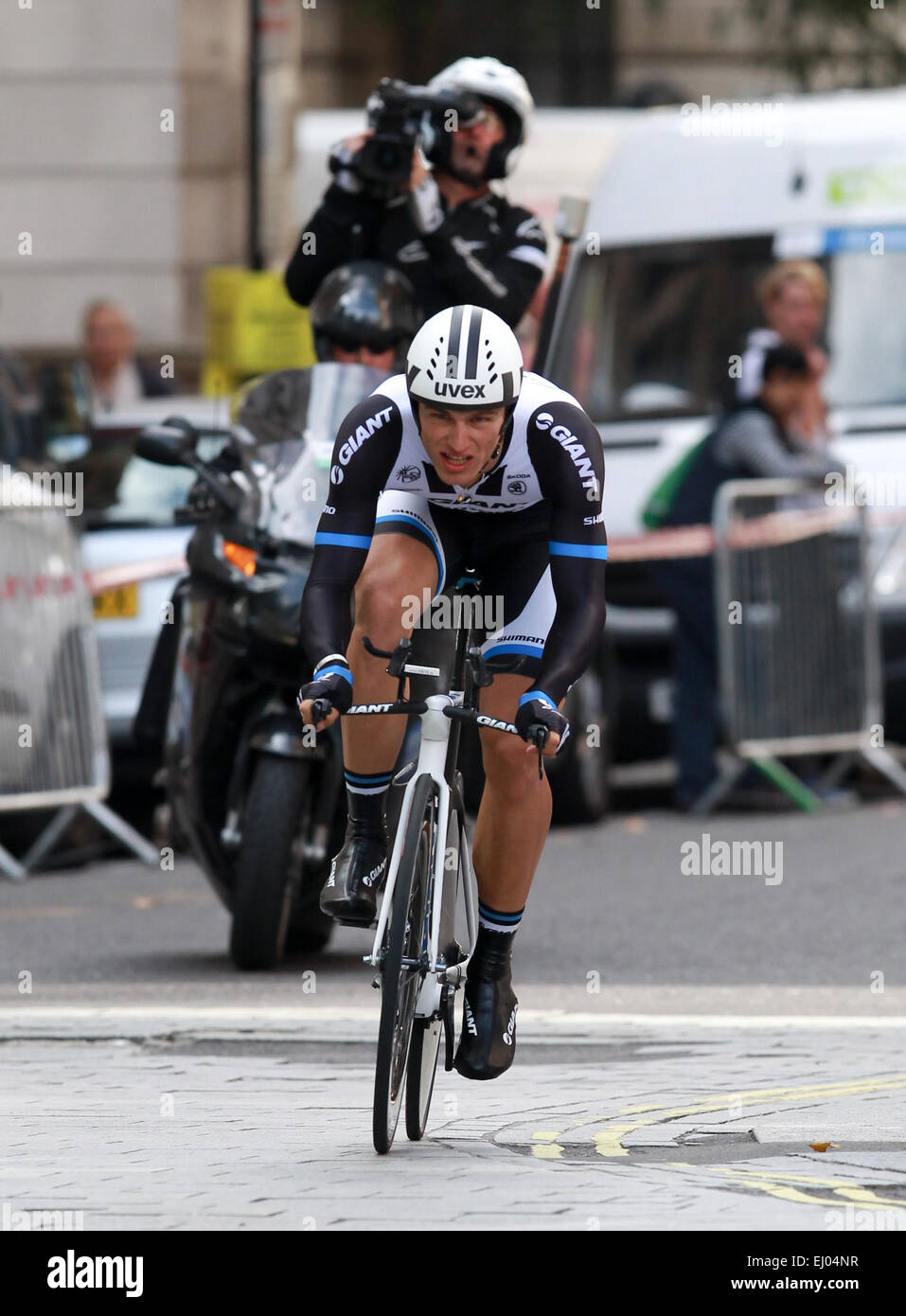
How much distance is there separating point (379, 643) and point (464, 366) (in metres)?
0.74

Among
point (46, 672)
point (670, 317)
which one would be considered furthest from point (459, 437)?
point (670, 317)

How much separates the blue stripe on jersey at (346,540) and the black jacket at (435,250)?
296 centimetres

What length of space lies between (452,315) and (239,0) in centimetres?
1693

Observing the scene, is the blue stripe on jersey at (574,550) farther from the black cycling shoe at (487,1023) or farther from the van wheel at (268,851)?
the van wheel at (268,851)

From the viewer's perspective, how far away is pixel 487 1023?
638cm

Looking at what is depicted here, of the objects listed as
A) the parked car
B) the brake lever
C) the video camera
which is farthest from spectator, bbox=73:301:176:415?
the brake lever

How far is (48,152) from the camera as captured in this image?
74.1ft

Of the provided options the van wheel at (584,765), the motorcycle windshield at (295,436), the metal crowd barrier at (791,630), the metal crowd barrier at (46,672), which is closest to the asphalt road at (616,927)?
the van wheel at (584,765)

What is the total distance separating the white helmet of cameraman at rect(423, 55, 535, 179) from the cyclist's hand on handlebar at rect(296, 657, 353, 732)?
3.59m

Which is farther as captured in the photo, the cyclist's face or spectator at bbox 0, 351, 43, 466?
spectator at bbox 0, 351, 43, 466

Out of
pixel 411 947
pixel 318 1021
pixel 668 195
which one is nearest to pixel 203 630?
pixel 318 1021

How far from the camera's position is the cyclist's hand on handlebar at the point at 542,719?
589cm

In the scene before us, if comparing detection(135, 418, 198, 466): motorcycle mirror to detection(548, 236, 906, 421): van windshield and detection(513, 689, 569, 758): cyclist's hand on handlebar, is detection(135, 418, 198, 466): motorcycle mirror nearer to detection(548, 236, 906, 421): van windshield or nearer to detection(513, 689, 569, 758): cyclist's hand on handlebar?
detection(513, 689, 569, 758): cyclist's hand on handlebar

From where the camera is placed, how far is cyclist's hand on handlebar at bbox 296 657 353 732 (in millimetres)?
5922
